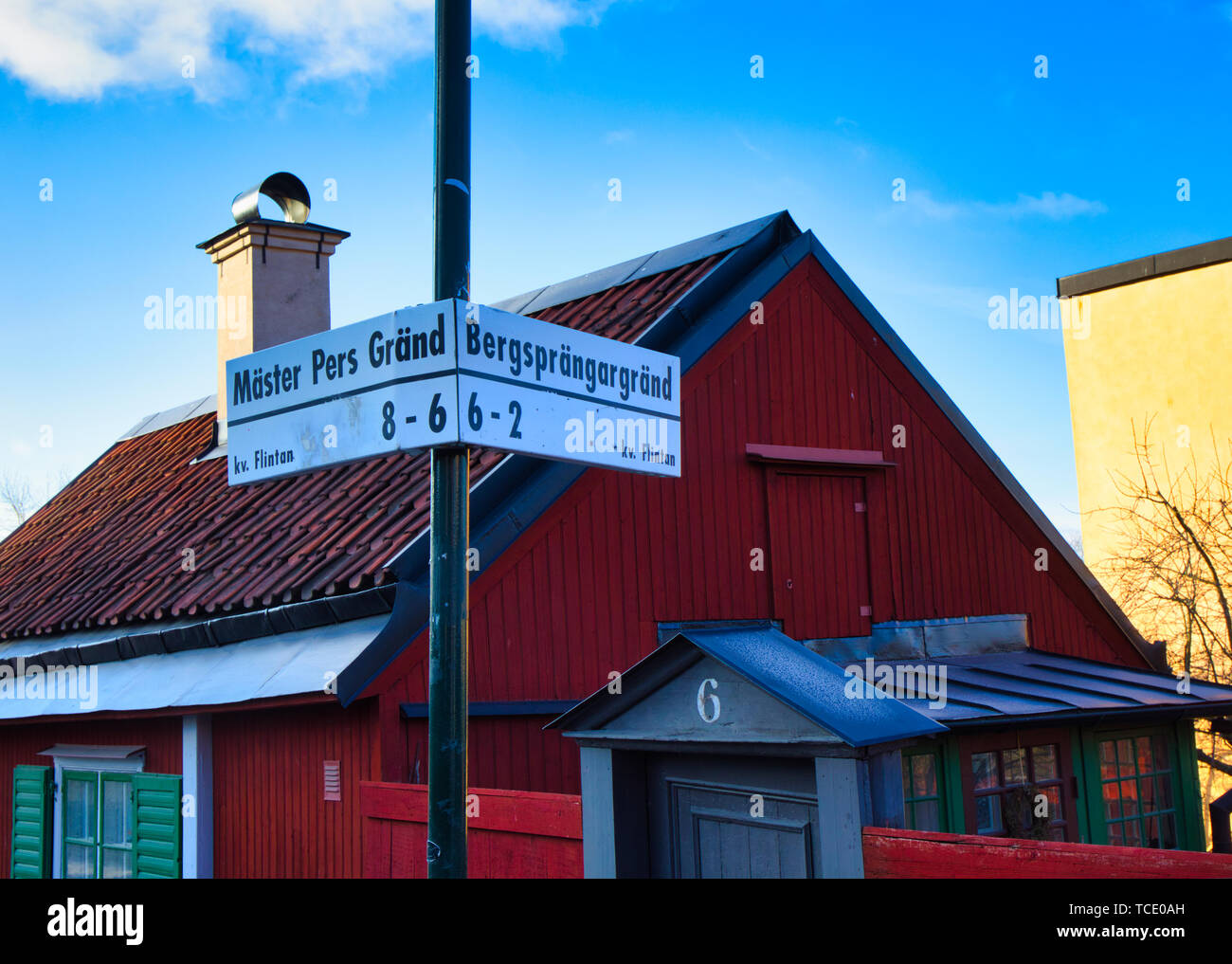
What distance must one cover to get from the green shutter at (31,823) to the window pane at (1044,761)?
27.1 feet

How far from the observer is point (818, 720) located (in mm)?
4148

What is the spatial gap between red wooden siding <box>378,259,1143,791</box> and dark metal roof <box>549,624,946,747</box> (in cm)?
295

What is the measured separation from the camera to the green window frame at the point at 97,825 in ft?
30.6

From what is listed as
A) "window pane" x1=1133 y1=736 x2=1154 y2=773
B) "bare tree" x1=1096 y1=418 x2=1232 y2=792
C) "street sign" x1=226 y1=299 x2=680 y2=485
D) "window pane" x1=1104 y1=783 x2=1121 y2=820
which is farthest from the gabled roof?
"bare tree" x1=1096 y1=418 x2=1232 y2=792

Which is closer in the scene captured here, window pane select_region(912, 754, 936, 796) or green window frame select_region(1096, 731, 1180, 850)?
window pane select_region(912, 754, 936, 796)

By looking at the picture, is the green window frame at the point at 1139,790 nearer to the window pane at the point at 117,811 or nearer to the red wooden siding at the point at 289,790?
the red wooden siding at the point at 289,790

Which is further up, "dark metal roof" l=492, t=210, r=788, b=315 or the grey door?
"dark metal roof" l=492, t=210, r=788, b=315

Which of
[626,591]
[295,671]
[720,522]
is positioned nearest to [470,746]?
[295,671]

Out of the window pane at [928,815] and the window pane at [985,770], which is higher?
the window pane at [985,770]

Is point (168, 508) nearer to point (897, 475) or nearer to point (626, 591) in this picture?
point (626, 591)

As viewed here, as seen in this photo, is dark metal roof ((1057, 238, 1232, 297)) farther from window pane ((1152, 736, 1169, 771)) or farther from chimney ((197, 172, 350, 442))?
chimney ((197, 172, 350, 442))

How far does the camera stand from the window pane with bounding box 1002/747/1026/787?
9266 millimetres

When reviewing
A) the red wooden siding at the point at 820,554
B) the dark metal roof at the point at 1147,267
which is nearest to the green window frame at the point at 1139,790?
the red wooden siding at the point at 820,554

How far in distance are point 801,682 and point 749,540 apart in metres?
4.98
